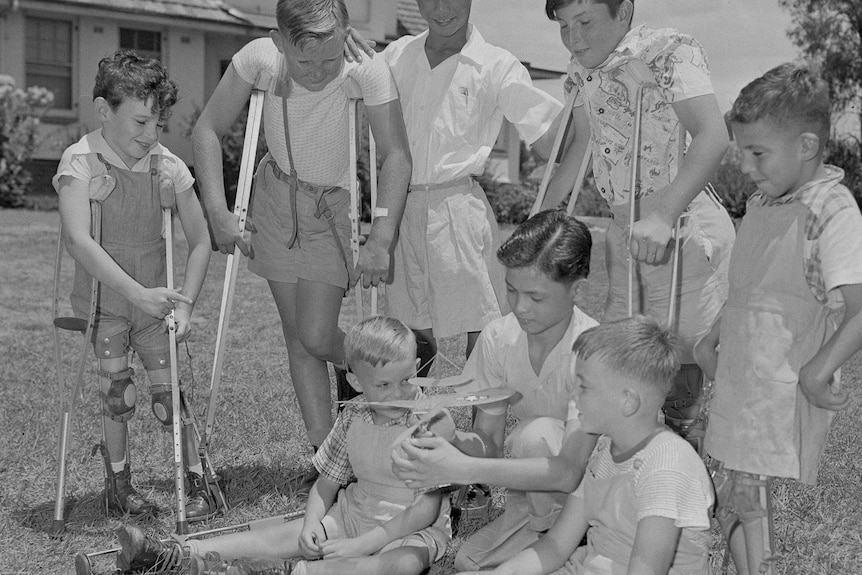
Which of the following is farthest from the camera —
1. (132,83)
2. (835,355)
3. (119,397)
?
(119,397)

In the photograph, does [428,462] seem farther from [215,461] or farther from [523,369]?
[215,461]

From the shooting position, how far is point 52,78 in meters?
21.2

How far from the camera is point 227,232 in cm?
414

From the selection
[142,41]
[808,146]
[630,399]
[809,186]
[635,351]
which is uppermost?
[142,41]

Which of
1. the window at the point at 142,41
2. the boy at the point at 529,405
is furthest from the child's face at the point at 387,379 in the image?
the window at the point at 142,41

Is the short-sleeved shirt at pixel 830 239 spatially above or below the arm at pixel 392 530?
above

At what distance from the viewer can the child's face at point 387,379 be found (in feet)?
11.2

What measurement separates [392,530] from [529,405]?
640 millimetres

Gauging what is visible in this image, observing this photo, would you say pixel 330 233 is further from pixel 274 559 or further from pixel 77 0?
pixel 77 0

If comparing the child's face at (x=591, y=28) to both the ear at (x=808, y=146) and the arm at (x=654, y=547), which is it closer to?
the ear at (x=808, y=146)

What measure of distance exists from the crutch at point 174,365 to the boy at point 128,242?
A: 4 centimetres

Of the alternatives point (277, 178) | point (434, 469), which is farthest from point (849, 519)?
point (277, 178)

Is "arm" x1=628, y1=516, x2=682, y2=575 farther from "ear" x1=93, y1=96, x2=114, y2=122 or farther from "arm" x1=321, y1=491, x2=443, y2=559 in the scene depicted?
"ear" x1=93, y1=96, x2=114, y2=122

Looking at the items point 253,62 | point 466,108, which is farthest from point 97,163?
point 466,108
